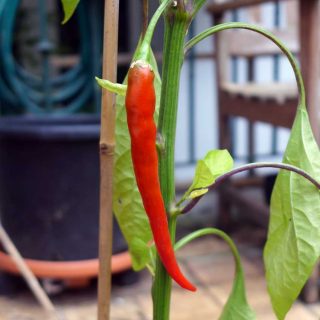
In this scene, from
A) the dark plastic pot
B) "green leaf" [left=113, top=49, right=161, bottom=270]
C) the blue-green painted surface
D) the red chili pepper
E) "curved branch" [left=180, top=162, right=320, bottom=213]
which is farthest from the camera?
the blue-green painted surface


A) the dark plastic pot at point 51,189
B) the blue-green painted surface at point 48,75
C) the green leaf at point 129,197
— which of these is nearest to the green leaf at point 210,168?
the green leaf at point 129,197

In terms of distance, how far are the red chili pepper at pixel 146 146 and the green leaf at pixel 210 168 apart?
0.06 meters

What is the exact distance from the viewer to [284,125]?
1650 millimetres

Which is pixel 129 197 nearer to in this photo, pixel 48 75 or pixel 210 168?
pixel 210 168

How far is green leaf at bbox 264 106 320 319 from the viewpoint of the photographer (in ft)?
1.74

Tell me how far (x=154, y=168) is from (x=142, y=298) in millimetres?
1331

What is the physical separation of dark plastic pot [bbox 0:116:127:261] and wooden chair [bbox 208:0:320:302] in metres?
0.52

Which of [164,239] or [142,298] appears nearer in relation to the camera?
[164,239]

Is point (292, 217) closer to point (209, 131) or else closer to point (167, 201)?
point (167, 201)

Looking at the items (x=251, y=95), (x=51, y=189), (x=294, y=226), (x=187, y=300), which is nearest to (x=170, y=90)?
(x=294, y=226)

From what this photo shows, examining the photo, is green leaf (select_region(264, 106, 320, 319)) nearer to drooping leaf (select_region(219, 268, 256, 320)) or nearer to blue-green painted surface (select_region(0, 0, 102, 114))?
drooping leaf (select_region(219, 268, 256, 320))

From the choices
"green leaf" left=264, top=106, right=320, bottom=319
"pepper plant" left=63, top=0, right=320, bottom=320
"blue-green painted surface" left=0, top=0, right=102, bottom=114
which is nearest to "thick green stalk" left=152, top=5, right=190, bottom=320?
"pepper plant" left=63, top=0, right=320, bottom=320

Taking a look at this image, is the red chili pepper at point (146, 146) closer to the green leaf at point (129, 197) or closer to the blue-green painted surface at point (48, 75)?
the green leaf at point (129, 197)

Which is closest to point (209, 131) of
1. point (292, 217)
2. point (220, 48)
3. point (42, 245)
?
point (220, 48)
